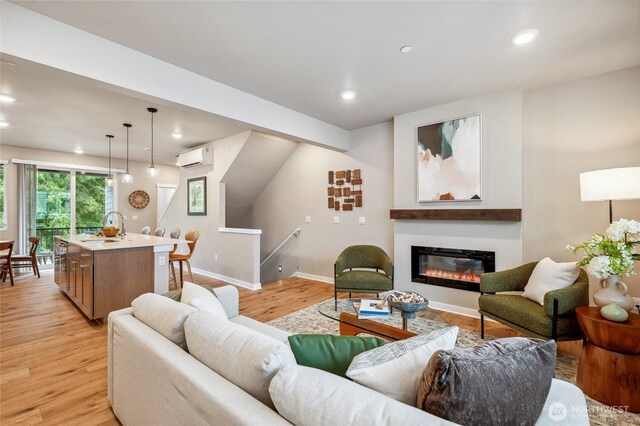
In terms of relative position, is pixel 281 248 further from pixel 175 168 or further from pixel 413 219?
pixel 175 168

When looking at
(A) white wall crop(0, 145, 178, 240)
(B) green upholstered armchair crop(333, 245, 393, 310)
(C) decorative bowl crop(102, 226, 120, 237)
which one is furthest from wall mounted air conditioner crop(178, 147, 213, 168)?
(B) green upholstered armchair crop(333, 245, 393, 310)

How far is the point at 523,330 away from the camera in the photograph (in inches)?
93.1

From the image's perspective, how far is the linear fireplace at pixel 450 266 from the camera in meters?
3.45

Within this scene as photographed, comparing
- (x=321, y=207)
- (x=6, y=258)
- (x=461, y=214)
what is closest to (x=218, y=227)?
(x=321, y=207)

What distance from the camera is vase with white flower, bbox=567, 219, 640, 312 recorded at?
1.96 metres

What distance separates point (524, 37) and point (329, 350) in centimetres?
266

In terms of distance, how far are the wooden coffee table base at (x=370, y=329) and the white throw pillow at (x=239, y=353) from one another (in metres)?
1.03

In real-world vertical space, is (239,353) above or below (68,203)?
below

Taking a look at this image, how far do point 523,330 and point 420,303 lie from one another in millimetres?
935

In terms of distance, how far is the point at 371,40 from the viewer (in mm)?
2277

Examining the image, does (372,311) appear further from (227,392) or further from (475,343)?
(227,392)

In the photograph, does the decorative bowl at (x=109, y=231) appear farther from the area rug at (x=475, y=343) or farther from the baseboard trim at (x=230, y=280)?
the area rug at (x=475, y=343)

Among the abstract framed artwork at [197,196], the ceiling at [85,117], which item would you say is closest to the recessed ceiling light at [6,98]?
the ceiling at [85,117]

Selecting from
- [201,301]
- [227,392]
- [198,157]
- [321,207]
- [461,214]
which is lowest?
[227,392]
